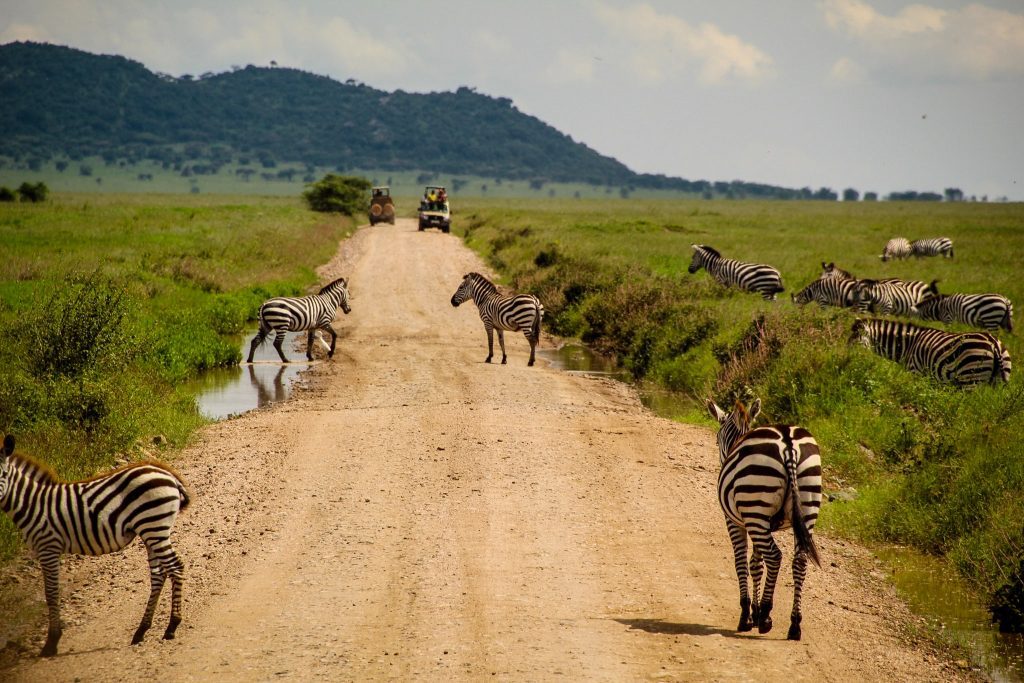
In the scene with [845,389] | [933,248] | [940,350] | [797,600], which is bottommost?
[797,600]

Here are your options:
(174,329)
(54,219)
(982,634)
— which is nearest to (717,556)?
(982,634)

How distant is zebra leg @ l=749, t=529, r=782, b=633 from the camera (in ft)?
26.7

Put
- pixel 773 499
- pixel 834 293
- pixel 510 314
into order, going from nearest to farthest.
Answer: pixel 773 499 < pixel 510 314 < pixel 834 293

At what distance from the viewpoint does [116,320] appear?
57.7 ft

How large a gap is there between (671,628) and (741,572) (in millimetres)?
720

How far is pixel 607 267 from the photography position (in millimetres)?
31438

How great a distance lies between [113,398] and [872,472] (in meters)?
10.0

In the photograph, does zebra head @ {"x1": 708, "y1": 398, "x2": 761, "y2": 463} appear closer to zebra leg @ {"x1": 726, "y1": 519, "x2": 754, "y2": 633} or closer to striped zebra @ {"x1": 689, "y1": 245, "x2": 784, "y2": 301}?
zebra leg @ {"x1": 726, "y1": 519, "x2": 754, "y2": 633}

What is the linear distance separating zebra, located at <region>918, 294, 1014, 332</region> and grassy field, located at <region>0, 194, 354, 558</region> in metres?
16.2

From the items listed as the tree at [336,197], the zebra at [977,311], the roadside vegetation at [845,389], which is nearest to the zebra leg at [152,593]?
the roadside vegetation at [845,389]

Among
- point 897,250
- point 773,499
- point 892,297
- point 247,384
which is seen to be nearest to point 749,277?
point 892,297

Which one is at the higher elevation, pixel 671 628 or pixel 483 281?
pixel 483 281

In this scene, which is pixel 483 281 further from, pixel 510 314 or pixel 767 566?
pixel 767 566

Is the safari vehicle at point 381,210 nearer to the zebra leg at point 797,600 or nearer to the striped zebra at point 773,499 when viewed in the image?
the striped zebra at point 773,499
